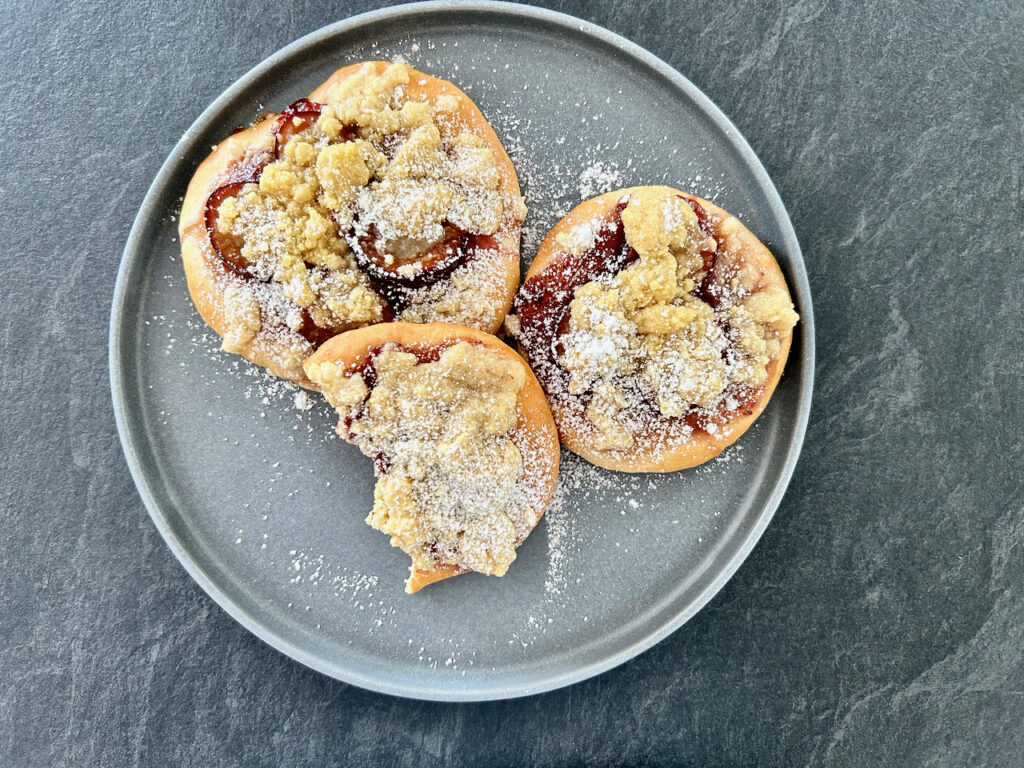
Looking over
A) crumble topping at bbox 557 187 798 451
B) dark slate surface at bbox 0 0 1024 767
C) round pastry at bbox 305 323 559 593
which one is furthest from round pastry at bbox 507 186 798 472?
dark slate surface at bbox 0 0 1024 767

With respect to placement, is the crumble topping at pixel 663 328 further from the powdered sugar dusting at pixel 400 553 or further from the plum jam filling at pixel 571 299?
the powdered sugar dusting at pixel 400 553

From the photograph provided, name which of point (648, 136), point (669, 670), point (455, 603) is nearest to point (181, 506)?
point (455, 603)

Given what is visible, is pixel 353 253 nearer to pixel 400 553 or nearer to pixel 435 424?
pixel 435 424

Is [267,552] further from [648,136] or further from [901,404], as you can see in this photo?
[901,404]

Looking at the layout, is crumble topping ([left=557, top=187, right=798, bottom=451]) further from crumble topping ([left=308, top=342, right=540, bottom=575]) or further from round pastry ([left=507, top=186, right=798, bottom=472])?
crumble topping ([left=308, top=342, right=540, bottom=575])

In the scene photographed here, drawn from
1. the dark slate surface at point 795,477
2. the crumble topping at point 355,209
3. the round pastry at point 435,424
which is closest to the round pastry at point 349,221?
the crumble topping at point 355,209

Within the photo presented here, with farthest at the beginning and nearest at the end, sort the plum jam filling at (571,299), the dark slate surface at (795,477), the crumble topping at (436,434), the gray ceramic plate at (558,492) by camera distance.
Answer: the dark slate surface at (795,477), the gray ceramic plate at (558,492), the plum jam filling at (571,299), the crumble topping at (436,434)
